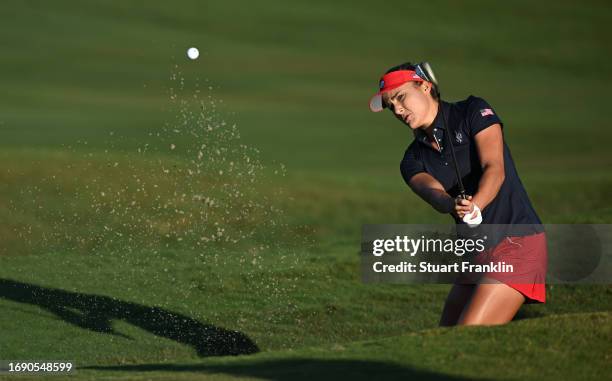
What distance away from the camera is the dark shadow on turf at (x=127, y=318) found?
854 centimetres

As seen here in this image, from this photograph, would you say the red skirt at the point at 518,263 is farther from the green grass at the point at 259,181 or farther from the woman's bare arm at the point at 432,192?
the woman's bare arm at the point at 432,192

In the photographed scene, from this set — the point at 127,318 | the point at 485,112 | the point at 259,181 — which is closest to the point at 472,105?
the point at 485,112

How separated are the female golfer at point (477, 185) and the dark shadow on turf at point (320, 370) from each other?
0.89 meters

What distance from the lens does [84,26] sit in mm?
32781

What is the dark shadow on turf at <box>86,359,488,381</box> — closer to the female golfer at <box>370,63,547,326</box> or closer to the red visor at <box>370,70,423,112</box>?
the female golfer at <box>370,63,547,326</box>

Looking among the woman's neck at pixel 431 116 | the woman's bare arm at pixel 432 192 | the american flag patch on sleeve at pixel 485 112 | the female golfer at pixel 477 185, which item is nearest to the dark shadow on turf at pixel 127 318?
the woman's bare arm at pixel 432 192

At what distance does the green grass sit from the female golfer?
0.28 meters

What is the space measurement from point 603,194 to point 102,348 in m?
10.9

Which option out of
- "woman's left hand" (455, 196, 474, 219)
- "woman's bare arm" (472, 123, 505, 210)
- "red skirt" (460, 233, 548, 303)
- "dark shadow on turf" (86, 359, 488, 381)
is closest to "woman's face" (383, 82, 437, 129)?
"woman's bare arm" (472, 123, 505, 210)

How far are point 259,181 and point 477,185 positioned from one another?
35.1ft

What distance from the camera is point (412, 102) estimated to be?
635 centimetres

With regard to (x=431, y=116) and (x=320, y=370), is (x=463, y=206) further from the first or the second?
(x=320, y=370)

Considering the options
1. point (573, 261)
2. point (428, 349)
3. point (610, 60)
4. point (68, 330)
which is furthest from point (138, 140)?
point (610, 60)

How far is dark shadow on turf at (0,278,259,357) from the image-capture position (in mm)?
8539
